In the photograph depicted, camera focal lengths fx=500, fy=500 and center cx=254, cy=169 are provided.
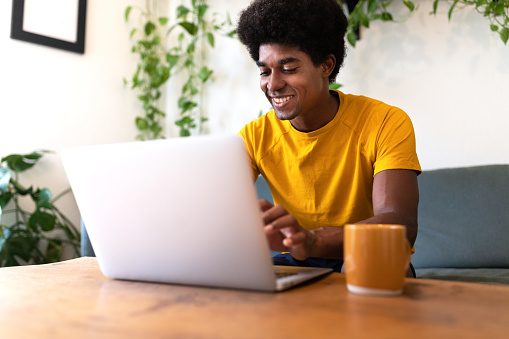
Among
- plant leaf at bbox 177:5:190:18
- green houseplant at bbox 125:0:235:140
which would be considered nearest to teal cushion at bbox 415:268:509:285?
green houseplant at bbox 125:0:235:140

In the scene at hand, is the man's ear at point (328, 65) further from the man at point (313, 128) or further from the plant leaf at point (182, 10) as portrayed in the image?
the plant leaf at point (182, 10)

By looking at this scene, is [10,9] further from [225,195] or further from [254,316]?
A: [254,316]

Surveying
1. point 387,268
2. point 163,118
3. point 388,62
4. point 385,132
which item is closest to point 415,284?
point 387,268

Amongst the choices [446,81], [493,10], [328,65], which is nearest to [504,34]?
[493,10]

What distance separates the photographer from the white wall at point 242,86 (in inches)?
77.2

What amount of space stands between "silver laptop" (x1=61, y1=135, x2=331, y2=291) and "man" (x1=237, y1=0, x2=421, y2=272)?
20.0 inches

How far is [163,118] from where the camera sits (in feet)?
9.36

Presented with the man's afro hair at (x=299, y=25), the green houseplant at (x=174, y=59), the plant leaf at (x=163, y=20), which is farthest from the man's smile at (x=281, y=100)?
the plant leaf at (x=163, y=20)

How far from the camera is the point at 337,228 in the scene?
0.92 metres

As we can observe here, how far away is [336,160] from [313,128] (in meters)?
0.13

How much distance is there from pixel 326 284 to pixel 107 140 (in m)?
2.01

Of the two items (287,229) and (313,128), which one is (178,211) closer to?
(287,229)

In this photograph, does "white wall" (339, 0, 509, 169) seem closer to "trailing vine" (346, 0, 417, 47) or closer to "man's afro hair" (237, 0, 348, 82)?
"trailing vine" (346, 0, 417, 47)

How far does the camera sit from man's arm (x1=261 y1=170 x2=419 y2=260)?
→ 790 mm
